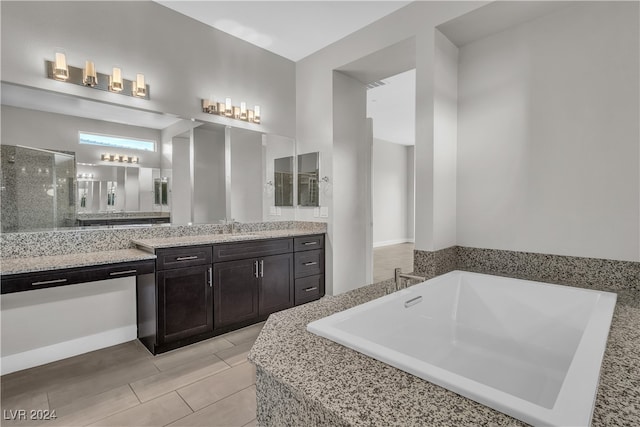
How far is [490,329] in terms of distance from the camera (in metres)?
1.97

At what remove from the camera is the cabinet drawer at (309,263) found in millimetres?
3354

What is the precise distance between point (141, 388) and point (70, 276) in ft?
2.77

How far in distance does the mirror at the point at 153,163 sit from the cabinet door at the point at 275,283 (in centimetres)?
67

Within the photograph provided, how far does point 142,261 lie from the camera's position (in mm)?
2275

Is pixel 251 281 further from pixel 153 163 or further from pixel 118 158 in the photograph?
pixel 118 158

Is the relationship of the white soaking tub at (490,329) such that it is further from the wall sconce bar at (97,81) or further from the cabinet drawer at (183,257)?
the wall sconce bar at (97,81)

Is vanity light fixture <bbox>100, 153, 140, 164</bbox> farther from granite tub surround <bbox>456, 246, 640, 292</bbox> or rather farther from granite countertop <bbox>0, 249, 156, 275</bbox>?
granite tub surround <bbox>456, 246, 640, 292</bbox>

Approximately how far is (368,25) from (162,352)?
11.1 ft

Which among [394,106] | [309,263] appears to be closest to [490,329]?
[309,263]

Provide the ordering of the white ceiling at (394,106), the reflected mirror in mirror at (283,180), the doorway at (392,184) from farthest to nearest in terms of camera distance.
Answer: the doorway at (392,184)
the white ceiling at (394,106)
the reflected mirror in mirror at (283,180)

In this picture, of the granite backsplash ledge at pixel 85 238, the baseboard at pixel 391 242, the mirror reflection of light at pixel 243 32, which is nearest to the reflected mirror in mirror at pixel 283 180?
the granite backsplash ledge at pixel 85 238

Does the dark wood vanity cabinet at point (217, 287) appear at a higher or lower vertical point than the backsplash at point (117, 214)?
lower

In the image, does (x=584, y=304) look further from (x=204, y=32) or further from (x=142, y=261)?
(x=204, y=32)

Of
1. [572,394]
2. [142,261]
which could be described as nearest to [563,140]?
[572,394]
